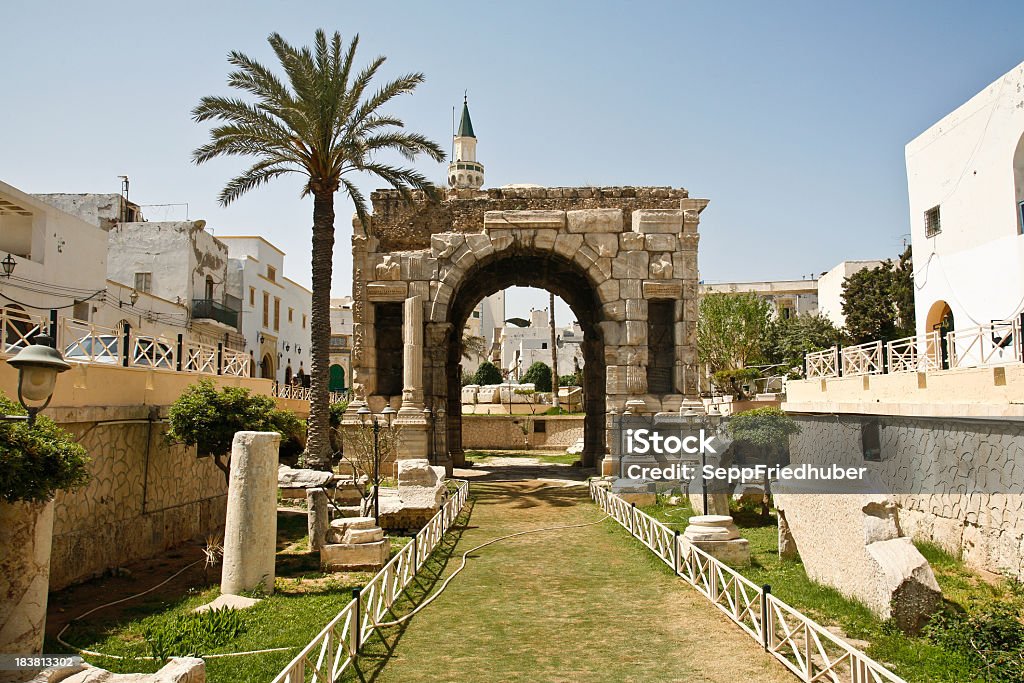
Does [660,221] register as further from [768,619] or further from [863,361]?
[768,619]

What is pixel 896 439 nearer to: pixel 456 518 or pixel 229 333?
pixel 456 518

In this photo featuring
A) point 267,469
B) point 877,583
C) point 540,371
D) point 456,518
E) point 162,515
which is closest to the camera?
point 877,583

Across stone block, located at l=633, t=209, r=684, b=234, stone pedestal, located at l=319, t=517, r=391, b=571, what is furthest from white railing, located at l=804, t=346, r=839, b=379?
stone pedestal, located at l=319, t=517, r=391, b=571

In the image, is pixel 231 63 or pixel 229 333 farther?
pixel 229 333

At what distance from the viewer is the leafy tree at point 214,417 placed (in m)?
12.4

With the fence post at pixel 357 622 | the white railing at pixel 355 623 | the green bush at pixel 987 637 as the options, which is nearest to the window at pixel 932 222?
the green bush at pixel 987 637

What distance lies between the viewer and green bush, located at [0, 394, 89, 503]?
655 centimetres

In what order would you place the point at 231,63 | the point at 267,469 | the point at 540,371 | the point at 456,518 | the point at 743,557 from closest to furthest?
the point at 267,469, the point at 743,557, the point at 456,518, the point at 231,63, the point at 540,371

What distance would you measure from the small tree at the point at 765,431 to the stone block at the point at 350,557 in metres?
7.48

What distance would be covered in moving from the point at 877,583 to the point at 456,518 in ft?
30.6

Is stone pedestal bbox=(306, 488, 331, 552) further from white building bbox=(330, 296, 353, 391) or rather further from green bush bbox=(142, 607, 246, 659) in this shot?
white building bbox=(330, 296, 353, 391)

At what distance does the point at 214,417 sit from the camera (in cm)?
1249

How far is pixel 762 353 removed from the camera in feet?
161

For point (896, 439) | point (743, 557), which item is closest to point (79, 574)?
point (743, 557)
